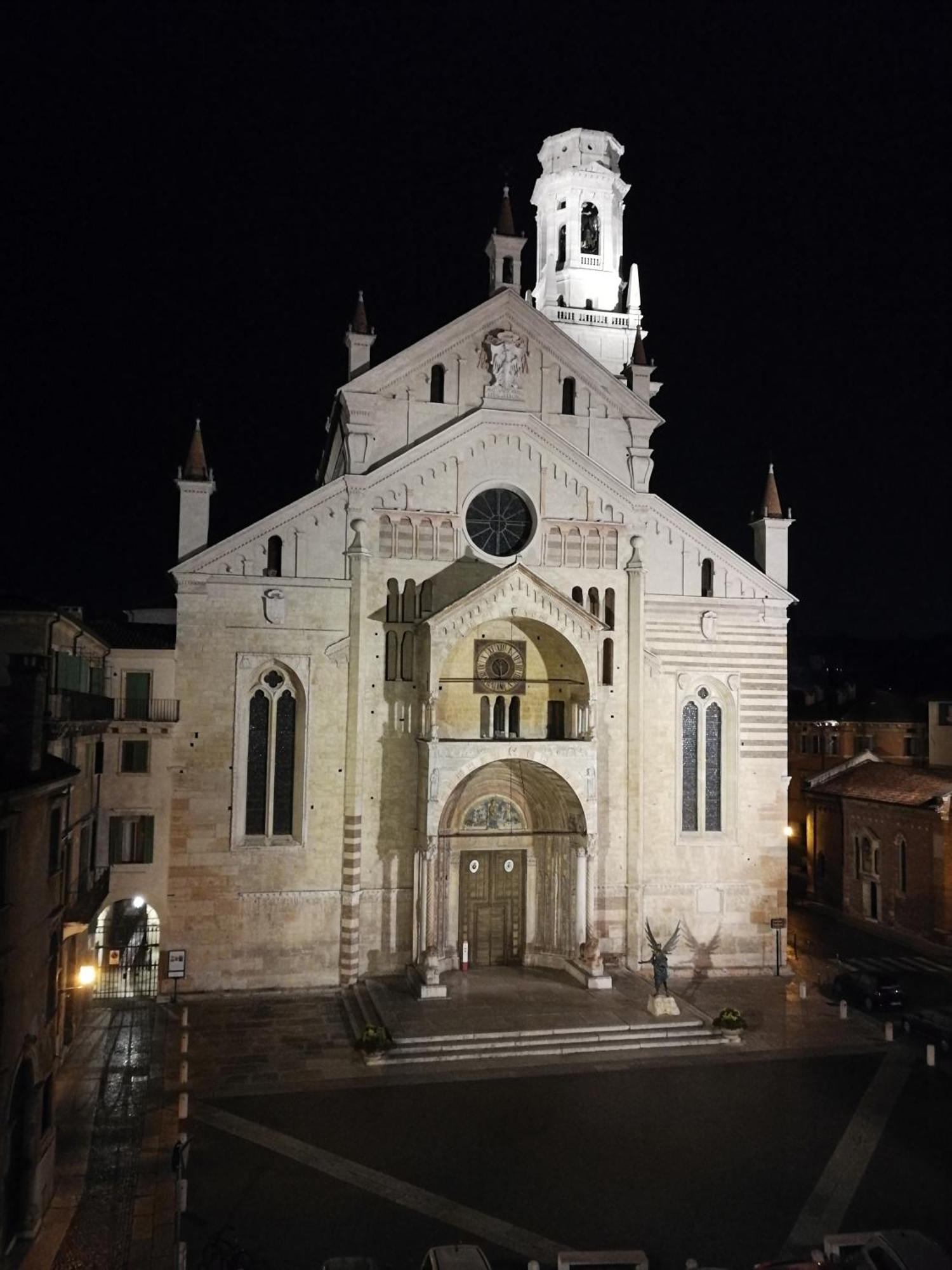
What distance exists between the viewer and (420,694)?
3138 centimetres

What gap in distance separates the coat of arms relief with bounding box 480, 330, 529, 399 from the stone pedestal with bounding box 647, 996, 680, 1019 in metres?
20.1

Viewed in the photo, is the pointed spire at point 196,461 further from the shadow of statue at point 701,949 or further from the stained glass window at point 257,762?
the shadow of statue at point 701,949

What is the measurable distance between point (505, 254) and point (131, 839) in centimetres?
2411

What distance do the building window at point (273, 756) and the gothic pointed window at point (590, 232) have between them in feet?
139

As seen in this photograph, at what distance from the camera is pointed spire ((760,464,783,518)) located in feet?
120

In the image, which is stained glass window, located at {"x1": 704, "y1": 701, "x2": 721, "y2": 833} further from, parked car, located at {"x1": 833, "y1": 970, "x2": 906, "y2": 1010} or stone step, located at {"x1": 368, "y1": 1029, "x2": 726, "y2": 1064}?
stone step, located at {"x1": 368, "y1": 1029, "x2": 726, "y2": 1064}

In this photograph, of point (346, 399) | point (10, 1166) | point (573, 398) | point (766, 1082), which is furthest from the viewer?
→ point (573, 398)

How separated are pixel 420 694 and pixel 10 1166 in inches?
689

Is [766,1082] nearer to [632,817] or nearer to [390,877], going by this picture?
[632,817]

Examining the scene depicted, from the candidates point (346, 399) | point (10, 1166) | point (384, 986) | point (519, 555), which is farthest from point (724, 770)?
point (10, 1166)

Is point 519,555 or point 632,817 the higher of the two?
point 519,555

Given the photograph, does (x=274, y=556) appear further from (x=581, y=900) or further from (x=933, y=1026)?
(x=933, y=1026)

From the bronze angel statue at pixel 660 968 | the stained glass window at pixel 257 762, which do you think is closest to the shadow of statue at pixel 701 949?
the bronze angel statue at pixel 660 968

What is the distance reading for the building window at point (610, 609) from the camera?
34.1 metres
